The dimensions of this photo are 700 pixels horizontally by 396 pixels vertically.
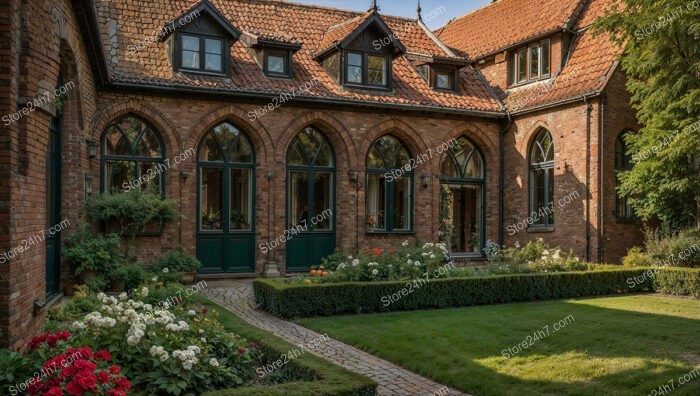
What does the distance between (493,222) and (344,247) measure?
5733 mm

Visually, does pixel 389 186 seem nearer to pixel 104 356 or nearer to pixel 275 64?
pixel 275 64

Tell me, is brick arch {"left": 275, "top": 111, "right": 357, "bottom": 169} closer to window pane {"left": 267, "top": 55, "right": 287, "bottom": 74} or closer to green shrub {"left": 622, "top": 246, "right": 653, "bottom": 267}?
window pane {"left": 267, "top": 55, "right": 287, "bottom": 74}

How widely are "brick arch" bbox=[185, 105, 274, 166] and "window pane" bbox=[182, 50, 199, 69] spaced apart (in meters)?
1.49

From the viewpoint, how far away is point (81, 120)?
1297 centimetres

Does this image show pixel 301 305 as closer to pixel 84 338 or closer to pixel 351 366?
pixel 351 366

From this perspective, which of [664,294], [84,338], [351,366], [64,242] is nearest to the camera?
[84,338]

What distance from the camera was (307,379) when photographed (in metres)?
6.11

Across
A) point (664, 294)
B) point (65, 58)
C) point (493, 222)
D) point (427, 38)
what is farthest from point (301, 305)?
point (427, 38)

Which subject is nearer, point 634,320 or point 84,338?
point 84,338

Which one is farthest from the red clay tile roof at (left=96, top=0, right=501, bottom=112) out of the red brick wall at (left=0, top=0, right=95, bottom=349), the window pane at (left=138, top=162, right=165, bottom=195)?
the red brick wall at (left=0, top=0, right=95, bottom=349)

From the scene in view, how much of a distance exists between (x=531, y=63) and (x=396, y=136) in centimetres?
534

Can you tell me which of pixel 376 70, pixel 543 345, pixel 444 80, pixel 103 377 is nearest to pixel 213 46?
pixel 376 70

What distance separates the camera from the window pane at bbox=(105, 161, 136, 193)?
15870mm

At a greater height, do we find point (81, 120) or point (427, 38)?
point (427, 38)
